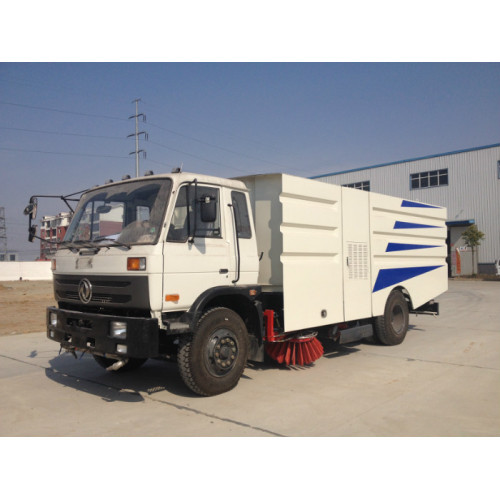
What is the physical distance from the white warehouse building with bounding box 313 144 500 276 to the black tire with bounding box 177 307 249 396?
98.3ft

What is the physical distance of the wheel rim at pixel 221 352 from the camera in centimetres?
530

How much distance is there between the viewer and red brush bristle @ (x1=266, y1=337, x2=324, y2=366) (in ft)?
21.6

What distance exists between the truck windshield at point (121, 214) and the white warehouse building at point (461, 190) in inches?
1191

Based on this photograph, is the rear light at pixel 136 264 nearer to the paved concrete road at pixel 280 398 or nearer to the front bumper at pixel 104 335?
the front bumper at pixel 104 335

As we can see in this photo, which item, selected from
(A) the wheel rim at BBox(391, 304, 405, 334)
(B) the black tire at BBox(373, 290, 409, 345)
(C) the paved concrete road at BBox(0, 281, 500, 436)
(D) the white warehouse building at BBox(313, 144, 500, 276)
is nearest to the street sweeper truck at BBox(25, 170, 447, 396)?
(C) the paved concrete road at BBox(0, 281, 500, 436)

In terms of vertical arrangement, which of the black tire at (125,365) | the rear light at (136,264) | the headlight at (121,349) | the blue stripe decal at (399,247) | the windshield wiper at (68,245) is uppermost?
the windshield wiper at (68,245)

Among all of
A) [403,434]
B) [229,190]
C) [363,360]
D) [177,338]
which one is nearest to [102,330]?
[177,338]

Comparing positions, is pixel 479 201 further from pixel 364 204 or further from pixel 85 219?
pixel 85 219

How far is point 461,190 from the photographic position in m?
33.4

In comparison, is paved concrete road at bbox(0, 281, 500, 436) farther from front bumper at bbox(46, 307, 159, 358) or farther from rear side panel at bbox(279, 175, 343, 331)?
rear side panel at bbox(279, 175, 343, 331)

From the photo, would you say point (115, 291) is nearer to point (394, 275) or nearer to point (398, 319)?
point (394, 275)

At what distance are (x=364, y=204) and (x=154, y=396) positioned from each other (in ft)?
14.6

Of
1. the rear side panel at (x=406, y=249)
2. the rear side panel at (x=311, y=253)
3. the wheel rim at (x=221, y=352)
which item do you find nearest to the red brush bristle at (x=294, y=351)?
the rear side panel at (x=311, y=253)

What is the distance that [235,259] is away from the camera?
18.8 feet
